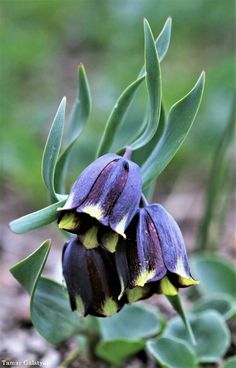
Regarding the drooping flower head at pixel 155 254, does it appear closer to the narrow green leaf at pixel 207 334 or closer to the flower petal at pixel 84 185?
the flower petal at pixel 84 185

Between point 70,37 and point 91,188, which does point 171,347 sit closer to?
point 91,188

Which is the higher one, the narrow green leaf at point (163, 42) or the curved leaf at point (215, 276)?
the narrow green leaf at point (163, 42)

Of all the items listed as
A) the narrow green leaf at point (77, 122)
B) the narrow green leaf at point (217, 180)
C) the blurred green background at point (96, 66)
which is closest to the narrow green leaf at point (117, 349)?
the narrow green leaf at point (77, 122)

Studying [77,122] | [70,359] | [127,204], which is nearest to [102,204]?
[127,204]

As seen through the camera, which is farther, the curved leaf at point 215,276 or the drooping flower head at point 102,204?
the curved leaf at point 215,276

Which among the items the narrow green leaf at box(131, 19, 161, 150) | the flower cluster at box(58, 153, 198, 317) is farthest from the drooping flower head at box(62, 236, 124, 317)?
the narrow green leaf at box(131, 19, 161, 150)

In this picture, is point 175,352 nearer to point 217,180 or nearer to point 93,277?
point 93,277

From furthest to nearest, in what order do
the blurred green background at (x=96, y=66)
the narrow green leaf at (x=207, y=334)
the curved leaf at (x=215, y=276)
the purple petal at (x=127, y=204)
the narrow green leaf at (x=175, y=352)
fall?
the blurred green background at (x=96, y=66) → the curved leaf at (x=215, y=276) → the narrow green leaf at (x=207, y=334) → the narrow green leaf at (x=175, y=352) → the purple petal at (x=127, y=204)

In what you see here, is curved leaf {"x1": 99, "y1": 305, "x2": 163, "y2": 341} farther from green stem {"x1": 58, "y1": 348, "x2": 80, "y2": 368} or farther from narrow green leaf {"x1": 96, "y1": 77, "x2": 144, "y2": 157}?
narrow green leaf {"x1": 96, "y1": 77, "x2": 144, "y2": 157}
